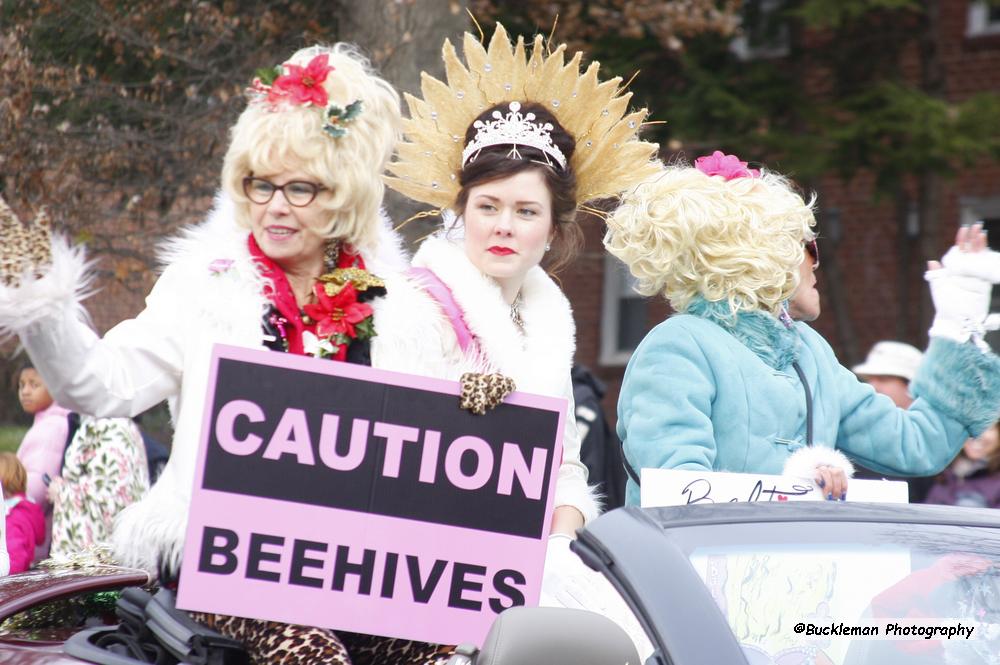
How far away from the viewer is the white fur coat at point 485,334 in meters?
3.34

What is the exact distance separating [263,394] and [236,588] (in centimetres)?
39

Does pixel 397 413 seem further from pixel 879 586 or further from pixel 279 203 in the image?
pixel 879 586

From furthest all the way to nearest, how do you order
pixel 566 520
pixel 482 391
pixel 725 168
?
pixel 725 168 → pixel 566 520 → pixel 482 391

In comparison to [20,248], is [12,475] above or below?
above

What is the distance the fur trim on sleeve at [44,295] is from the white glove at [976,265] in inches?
84.8

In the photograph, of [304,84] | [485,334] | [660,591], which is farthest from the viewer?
[485,334]

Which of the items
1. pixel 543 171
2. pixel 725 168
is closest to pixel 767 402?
pixel 725 168

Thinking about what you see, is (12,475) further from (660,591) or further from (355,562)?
(660,591)

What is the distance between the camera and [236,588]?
302 cm

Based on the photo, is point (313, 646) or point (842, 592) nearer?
point (842, 592)

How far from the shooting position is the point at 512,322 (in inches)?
145

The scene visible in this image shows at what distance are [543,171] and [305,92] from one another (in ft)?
2.40

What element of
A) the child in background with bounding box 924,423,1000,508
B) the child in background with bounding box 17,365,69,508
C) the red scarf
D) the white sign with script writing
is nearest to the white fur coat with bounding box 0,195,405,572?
the red scarf

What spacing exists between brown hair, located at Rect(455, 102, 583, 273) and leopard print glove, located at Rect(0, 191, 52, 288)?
1325 mm
